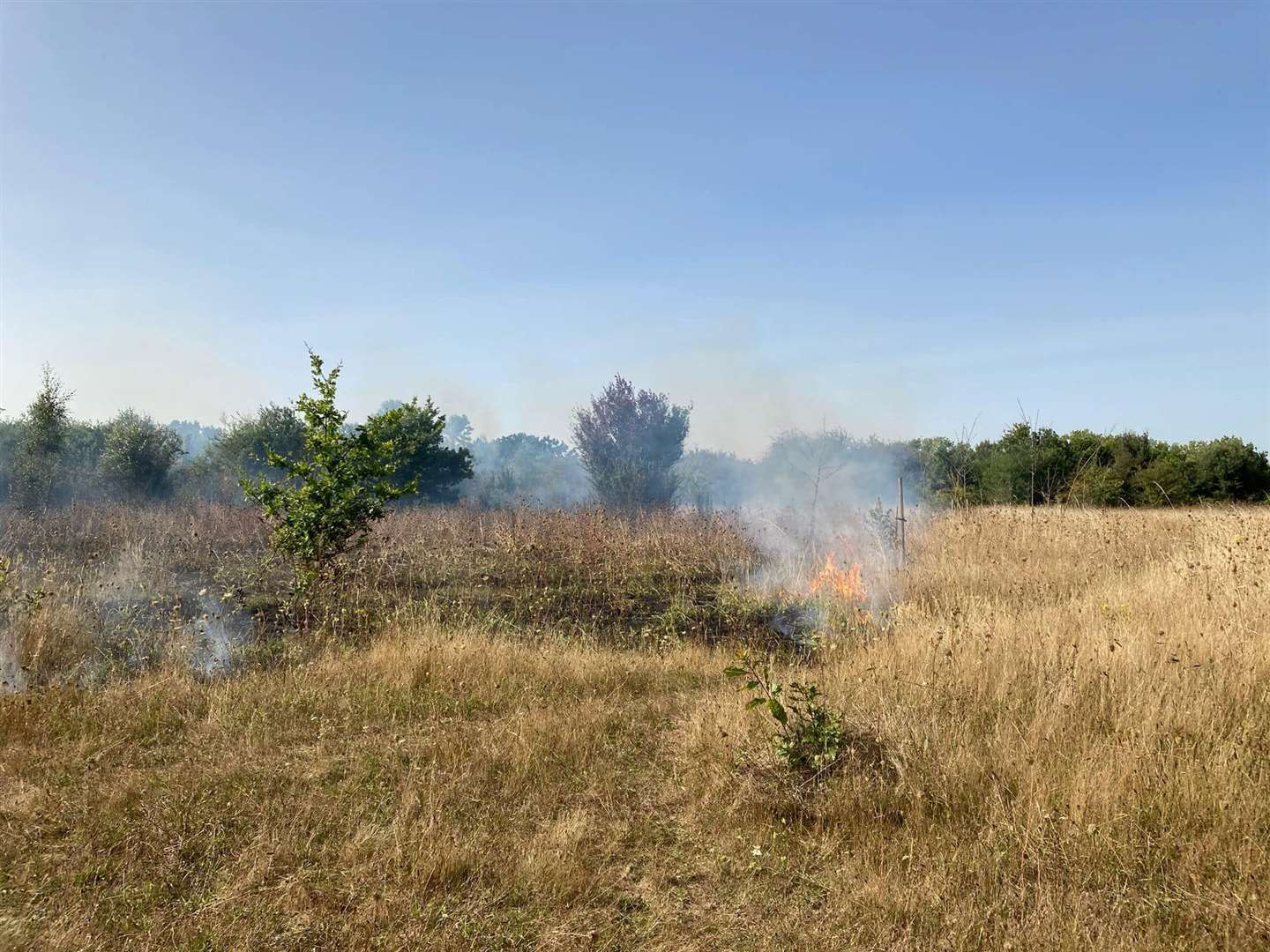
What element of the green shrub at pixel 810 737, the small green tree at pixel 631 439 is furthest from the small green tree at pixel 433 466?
the green shrub at pixel 810 737

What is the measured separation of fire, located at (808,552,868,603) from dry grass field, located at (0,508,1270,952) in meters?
1.31

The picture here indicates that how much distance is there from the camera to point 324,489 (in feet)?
25.2

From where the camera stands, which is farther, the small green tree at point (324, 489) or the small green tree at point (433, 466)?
the small green tree at point (433, 466)

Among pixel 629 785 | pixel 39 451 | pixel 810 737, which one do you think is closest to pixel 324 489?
pixel 629 785

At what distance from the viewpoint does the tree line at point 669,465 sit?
17.6 m

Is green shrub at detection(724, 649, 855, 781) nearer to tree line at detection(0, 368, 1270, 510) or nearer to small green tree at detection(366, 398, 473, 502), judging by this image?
tree line at detection(0, 368, 1270, 510)

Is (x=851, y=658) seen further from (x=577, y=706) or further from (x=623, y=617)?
(x=623, y=617)

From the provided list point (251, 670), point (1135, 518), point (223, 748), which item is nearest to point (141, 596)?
point (251, 670)

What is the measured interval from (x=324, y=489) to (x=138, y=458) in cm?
1725

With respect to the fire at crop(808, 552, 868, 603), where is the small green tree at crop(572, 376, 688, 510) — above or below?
above

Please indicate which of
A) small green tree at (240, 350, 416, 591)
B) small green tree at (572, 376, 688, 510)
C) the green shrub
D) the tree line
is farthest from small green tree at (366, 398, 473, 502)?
the green shrub

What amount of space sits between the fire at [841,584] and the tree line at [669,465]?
3597 mm

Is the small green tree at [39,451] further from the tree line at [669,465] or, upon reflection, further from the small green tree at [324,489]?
the small green tree at [324,489]

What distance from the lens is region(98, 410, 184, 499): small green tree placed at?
2042 centimetres
